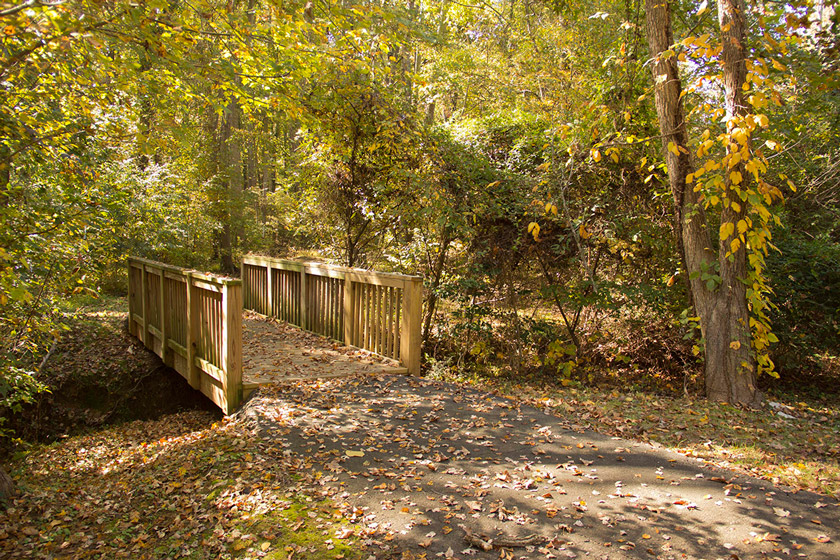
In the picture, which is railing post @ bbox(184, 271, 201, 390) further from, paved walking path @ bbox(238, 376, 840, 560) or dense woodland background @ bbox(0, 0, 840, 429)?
paved walking path @ bbox(238, 376, 840, 560)

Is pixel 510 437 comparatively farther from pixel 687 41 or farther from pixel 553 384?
pixel 687 41

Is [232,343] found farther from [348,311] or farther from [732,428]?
[732,428]

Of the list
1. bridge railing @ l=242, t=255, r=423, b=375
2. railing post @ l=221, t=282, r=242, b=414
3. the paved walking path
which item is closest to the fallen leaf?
the paved walking path

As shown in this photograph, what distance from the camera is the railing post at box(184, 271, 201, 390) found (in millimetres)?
6312

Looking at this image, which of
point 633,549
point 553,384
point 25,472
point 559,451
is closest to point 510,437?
point 559,451

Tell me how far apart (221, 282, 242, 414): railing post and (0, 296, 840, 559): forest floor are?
308mm

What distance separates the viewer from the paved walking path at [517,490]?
287 cm

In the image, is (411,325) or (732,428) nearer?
(732,428)

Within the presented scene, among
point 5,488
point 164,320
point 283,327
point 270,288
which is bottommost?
point 5,488

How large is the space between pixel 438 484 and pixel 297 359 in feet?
10.9

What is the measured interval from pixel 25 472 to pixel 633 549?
5.48 metres

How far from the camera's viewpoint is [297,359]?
653cm

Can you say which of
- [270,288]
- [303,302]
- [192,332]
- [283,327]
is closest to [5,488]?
[192,332]

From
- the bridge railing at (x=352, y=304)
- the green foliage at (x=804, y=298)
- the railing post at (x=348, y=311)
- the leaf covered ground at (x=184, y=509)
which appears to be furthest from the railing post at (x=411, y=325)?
the green foliage at (x=804, y=298)
